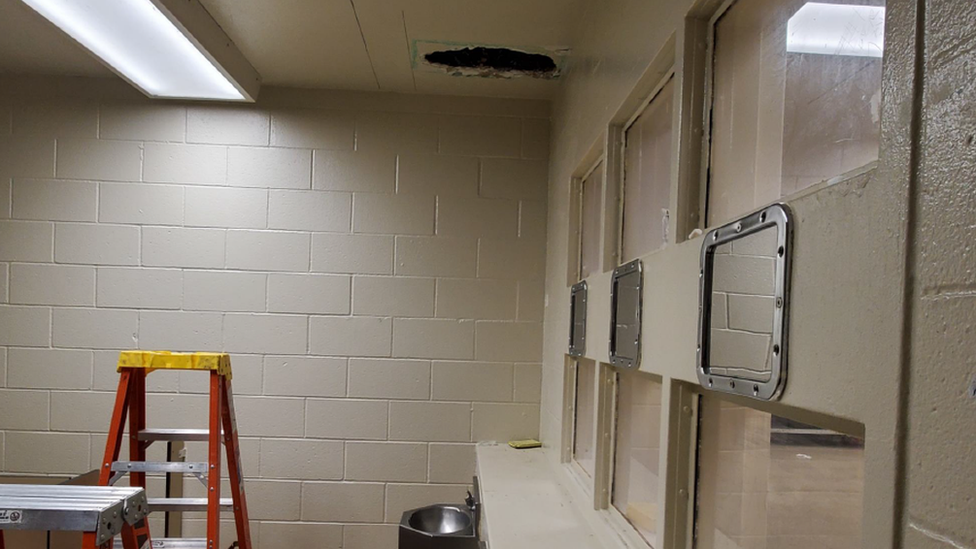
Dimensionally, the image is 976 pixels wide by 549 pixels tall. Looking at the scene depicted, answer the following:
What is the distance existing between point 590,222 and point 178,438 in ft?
5.74

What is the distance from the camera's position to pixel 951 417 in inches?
18.5

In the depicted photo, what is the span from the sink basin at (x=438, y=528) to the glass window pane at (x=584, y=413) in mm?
524


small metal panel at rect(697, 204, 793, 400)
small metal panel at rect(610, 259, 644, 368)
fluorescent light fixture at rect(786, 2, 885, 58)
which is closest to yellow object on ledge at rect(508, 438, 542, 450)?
small metal panel at rect(610, 259, 644, 368)

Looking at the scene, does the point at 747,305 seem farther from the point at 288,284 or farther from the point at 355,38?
the point at 288,284

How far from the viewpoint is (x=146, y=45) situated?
8.07ft

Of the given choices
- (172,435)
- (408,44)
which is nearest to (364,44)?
(408,44)

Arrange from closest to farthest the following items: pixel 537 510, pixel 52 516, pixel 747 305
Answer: pixel 747 305, pixel 52 516, pixel 537 510

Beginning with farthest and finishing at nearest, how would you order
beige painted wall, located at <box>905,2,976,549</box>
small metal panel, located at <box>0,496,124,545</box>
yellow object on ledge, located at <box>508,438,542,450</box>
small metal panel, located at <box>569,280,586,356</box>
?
yellow object on ledge, located at <box>508,438,542,450</box> < small metal panel, located at <box>569,280,586,356</box> < small metal panel, located at <box>0,496,124,545</box> < beige painted wall, located at <box>905,2,976,549</box>

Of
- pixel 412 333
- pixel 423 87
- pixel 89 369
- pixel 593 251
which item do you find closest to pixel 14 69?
pixel 89 369

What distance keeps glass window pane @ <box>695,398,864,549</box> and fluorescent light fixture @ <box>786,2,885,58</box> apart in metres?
0.43

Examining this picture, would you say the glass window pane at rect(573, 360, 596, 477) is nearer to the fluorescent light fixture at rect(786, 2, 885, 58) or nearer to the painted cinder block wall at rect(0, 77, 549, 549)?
the painted cinder block wall at rect(0, 77, 549, 549)

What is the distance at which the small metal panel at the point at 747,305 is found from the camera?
2.42 feet

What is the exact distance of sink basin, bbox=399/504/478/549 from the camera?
2314mm

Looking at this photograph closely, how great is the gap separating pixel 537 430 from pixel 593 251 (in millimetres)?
1297
